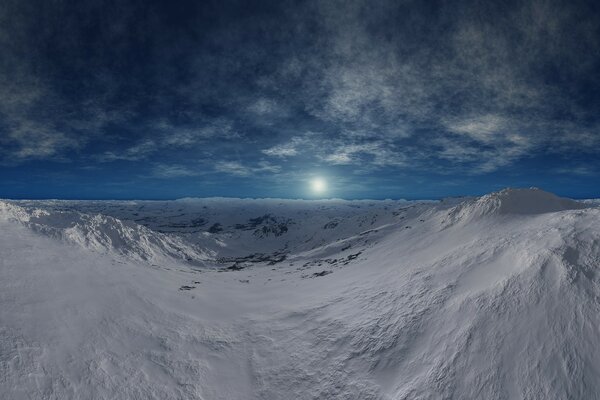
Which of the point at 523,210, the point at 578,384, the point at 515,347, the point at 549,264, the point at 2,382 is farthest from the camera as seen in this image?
the point at 523,210

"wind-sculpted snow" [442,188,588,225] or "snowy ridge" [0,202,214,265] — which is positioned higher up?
"wind-sculpted snow" [442,188,588,225]

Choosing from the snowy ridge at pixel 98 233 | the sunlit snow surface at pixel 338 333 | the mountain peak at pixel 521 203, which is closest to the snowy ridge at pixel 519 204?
the mountain peak at pixel 521 203

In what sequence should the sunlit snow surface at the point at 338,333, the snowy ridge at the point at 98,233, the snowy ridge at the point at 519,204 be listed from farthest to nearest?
the snowy ridge at the point at 519,204
the snowy ridge at the point at 98,233
the sunlit snow surface at the point at 338,333

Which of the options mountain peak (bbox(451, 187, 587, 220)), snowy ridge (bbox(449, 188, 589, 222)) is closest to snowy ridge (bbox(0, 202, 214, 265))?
snowy ridge (bbox(449, 188, 589, 222))

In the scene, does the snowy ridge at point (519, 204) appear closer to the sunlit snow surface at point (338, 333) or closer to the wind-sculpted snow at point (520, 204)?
the wind-sculpted snow at point (520, 204)

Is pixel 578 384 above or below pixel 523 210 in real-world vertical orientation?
below

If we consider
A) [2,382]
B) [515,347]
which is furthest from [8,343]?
[515,347]

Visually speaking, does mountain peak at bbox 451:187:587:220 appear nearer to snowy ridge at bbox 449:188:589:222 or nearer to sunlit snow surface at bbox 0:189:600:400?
snowy ridge at bbox 449:188:589:222

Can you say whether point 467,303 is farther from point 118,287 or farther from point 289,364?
point 118,287

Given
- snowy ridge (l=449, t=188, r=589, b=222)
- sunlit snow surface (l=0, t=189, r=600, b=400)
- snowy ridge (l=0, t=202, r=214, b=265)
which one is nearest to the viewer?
sunlit snow surface (l=0, t=189, r=600, b=400)
